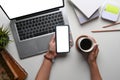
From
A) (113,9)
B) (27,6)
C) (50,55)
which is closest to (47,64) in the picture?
(50,55)

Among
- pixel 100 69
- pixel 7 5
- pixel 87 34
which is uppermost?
pixel 7 5

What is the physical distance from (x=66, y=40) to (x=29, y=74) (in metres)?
0.22

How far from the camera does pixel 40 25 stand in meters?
1.11

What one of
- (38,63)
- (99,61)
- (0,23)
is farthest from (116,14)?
(0,23)

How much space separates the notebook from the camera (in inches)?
43.3

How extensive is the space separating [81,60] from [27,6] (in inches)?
12.7

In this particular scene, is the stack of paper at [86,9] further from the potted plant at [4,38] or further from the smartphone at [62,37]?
the potted plant at [4,38]

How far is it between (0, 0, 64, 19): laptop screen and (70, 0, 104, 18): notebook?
70mm

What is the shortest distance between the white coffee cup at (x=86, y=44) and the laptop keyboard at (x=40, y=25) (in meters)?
0.12

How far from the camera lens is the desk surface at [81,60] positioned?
1116 millimetres

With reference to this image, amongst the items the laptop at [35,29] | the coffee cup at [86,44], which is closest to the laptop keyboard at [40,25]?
the laptop at [35,29]

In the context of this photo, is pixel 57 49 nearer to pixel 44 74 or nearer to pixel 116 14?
pixel 44 74

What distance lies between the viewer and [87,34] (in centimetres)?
112

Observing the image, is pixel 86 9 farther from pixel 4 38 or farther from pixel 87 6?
pixel 4 38
